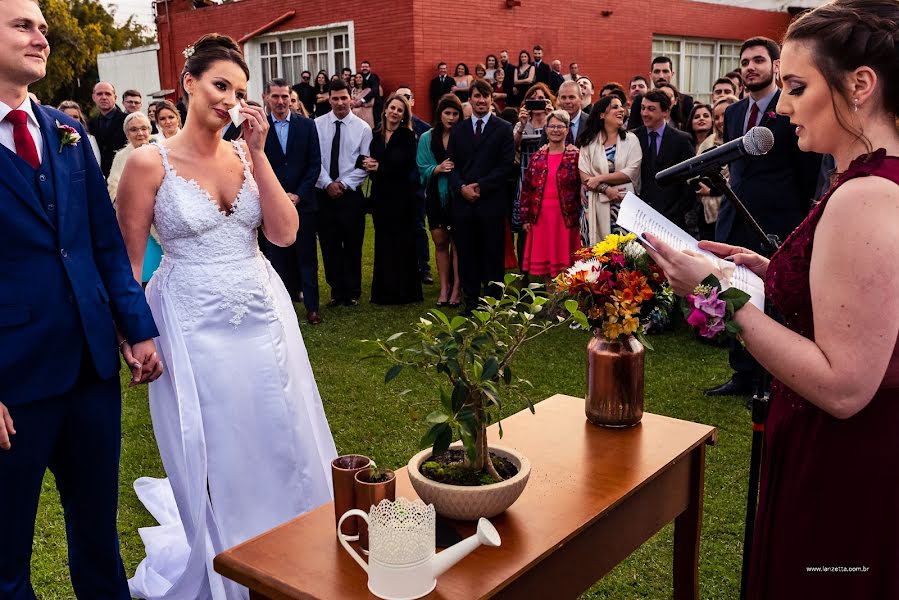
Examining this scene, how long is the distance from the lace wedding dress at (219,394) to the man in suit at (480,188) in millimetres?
4078

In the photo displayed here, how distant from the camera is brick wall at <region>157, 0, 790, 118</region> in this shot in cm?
1574

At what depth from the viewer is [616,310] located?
239 centimetres

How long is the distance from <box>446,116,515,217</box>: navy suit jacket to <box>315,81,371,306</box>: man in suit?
3.62ft

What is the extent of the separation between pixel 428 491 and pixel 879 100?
1.26 m

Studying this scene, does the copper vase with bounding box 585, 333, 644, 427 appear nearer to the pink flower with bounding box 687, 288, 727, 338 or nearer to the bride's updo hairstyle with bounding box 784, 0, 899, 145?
the pink flower with bounding box 687, 288, 727, 338

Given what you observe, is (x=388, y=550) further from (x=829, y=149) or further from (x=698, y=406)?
(x=698, y=406)

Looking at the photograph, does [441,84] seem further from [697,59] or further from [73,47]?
[73,47]

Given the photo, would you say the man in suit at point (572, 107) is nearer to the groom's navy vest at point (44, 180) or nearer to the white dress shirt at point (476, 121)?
the white dress shirt at point (476, 121)

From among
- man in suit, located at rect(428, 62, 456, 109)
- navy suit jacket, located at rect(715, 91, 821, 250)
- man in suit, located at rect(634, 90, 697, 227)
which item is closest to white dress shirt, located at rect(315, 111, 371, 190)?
man in suit, located at rect(634, 90, 697, 227)

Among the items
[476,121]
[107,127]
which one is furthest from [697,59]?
[476,121]

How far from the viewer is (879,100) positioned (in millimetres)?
1557

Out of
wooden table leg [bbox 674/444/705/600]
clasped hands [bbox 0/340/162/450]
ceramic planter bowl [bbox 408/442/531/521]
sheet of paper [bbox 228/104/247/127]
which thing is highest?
sheet of paper [bbox 228/104/247/127]

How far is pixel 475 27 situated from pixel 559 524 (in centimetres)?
1558

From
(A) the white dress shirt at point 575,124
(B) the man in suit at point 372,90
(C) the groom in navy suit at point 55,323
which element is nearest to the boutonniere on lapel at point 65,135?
(C) the groom in navy suit at point 55,323
